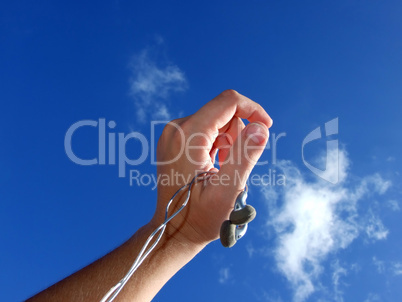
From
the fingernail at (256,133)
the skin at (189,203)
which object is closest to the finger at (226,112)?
the skin at (189,203)

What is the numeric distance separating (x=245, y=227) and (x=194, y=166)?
0.46m

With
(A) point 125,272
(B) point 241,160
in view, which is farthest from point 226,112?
(A) point 125,272

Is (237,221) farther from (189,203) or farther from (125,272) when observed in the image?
(125,272)

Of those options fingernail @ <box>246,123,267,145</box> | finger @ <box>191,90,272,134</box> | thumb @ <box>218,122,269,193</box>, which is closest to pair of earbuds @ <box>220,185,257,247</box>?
thumb @ <box>218,122,269,193</box>

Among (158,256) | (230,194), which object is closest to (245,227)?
(230,194)

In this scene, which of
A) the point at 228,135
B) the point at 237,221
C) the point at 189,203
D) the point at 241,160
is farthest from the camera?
the point at 228,135

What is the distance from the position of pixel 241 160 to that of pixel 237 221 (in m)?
0.34

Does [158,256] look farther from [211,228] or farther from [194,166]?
[194,166]

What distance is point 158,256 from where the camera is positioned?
6.91 ft

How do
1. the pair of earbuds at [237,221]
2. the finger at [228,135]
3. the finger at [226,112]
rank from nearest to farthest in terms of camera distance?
1. the pair of earbuds at [237,221]
2. the finger at [226,112]
3. the finger at [228,135]

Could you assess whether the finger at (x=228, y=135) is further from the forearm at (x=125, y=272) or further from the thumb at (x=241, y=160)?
the forearm at (x=125, y=272)

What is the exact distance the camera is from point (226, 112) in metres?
2.17

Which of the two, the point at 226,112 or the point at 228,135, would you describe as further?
the point at 228,135

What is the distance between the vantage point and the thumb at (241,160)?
200cm
